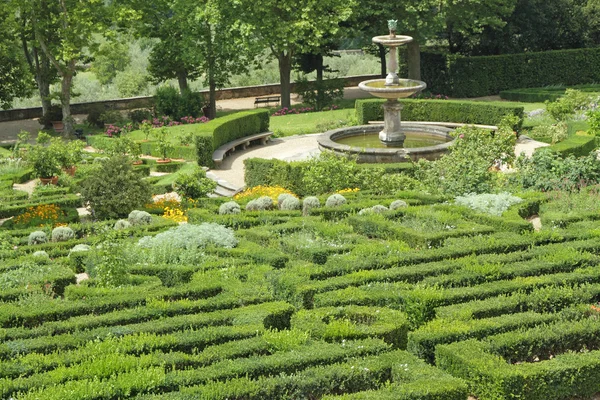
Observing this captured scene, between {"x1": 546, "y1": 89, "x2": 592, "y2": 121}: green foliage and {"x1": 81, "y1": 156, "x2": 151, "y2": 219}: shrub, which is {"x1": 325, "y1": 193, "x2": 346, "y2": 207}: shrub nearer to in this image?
{"x1": 81, "y1": 156, "x2": 151, "y2": 219}: shrub

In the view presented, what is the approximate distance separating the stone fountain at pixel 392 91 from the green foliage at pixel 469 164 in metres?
3.56

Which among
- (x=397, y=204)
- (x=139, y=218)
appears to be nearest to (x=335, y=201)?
(x=397, y=204)

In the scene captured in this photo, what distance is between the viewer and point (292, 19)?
130 ft

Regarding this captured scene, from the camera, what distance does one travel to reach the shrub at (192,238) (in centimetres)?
1725

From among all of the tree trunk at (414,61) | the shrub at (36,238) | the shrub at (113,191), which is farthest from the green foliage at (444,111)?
the shrub at (36,238)

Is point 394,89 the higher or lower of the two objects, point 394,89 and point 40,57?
the lower

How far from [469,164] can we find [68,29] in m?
21.4

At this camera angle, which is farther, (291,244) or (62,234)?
(62,234)

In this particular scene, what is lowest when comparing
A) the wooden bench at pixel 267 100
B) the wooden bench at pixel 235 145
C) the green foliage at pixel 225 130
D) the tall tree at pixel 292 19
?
the wooden bench at pixel 235 145

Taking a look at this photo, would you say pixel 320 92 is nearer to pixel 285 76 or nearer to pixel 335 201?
pixel 285 76

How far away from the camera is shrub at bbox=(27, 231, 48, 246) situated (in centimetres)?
1875

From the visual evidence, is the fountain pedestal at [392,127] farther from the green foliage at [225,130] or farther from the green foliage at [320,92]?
the green foliage at [320,92]

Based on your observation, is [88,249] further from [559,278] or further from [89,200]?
[559,278]

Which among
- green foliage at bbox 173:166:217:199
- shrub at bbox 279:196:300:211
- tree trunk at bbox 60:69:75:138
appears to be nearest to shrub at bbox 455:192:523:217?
shrub at bbox 279:196:300:211
